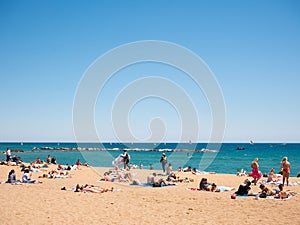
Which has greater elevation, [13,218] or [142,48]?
[142,48]

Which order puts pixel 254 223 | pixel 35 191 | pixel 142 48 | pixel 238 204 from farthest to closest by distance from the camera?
pixel 142 48, pixel 35 191, pixel 238 204, pixel 254 223

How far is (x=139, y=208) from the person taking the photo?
10000 millimetres

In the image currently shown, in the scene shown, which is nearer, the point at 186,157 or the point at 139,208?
the point at 139,208

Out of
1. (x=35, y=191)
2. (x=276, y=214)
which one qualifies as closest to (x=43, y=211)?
(x=35, y=191)

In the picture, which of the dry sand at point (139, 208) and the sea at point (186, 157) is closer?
the dry sand at point (139, 208)

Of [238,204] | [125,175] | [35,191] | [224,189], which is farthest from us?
[125,175]

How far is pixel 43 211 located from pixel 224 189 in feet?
26.0

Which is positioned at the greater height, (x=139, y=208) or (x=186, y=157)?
(x=139, y=208)

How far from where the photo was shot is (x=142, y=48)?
22891 millimetres

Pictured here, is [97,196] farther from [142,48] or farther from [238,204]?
[142,48]

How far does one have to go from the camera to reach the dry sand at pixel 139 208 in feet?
27.6

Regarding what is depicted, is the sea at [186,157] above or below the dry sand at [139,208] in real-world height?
below

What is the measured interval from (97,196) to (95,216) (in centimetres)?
A: 333

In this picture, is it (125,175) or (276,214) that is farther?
(125,175)
